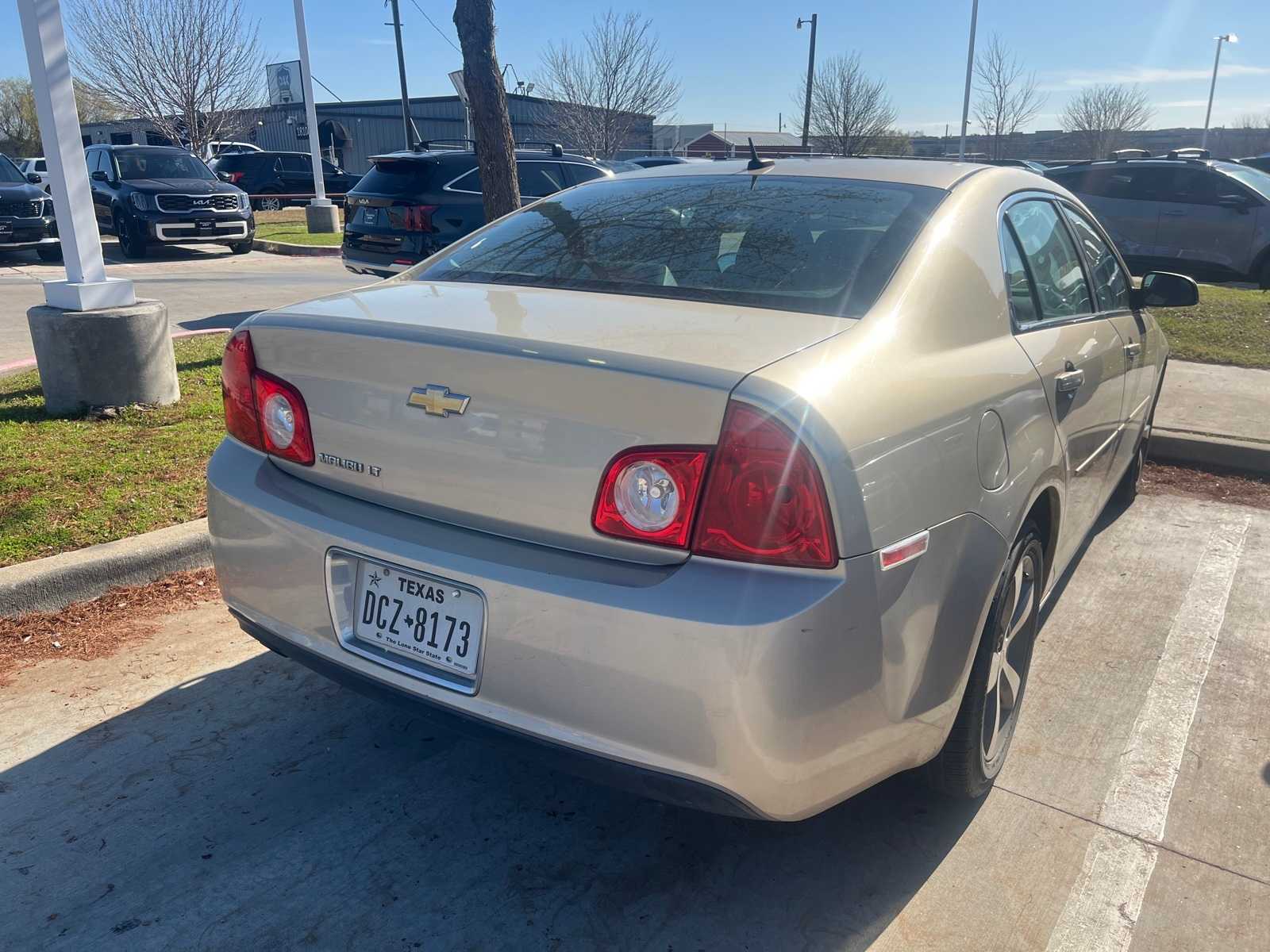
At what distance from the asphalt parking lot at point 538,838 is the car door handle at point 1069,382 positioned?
1.04m

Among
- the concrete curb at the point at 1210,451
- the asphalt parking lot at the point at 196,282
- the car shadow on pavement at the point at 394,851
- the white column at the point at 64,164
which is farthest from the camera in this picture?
the asphalt parking lot at the point at 196,282

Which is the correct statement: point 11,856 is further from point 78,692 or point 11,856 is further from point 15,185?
point 15,185

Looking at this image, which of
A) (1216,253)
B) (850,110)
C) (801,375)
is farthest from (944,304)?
(850,110)

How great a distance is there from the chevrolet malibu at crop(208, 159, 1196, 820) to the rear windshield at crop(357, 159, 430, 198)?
25.3 ft

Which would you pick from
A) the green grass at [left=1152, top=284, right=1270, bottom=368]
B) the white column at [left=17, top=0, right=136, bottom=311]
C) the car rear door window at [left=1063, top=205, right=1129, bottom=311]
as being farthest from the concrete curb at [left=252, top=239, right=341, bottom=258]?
the car rear door window at [left=1063, top=205, right=1129, bottom=311]

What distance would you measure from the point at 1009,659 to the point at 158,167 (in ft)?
57.5

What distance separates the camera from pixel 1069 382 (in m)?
3.04

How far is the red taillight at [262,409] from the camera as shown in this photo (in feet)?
8.36

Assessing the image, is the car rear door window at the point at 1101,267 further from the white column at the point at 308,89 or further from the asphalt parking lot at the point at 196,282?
the white column at the point at 308,89

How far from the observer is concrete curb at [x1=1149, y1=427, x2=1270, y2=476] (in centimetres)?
581

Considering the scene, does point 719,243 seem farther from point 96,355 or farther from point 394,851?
point 96,355

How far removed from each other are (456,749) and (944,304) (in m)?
1.84

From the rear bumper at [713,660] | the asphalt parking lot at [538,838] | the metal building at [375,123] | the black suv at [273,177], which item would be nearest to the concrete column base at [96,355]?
the asphalt parking lot at [538,838]

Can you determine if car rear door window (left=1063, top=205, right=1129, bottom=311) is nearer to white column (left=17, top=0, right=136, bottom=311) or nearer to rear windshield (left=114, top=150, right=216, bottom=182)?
white column (left=17, top=0, right=136, bottom=311)
